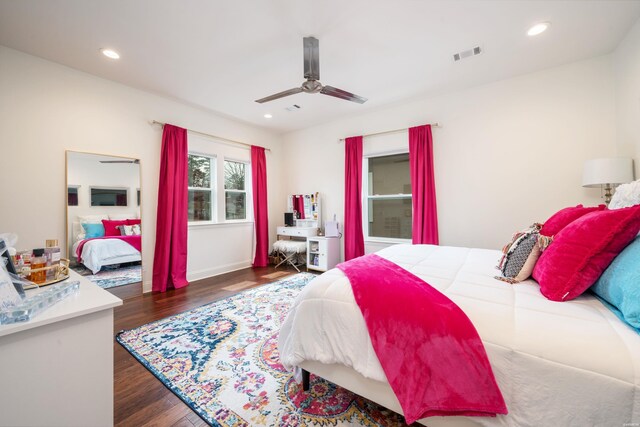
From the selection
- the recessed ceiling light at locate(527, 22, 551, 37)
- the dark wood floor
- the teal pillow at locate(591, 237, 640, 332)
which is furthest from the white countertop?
the recessed ceiling light at locate(527, 22, 551, 37)

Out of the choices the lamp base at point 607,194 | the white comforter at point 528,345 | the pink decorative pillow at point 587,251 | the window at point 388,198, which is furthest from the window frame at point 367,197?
the pink decorative pillow at point 587,251

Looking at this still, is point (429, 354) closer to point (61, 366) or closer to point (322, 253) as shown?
point (61, 366)

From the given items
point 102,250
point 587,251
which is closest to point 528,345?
point 587,251

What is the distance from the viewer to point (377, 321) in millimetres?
1146

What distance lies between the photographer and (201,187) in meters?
4.14

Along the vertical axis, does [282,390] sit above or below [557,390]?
below

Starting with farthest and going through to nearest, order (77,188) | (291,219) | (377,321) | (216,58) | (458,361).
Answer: (291,219) < (77,188) < (216,58) < (377,321) < (458,361)

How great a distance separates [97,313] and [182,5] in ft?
7.48

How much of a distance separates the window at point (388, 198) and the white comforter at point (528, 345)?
8.66ft

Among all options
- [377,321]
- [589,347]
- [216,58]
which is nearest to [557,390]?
[589,347]

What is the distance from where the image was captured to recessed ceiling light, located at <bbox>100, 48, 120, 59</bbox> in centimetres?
246

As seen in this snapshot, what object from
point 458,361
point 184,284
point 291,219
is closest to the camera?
point 458,361

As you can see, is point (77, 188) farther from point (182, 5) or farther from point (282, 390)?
point (282, 390)

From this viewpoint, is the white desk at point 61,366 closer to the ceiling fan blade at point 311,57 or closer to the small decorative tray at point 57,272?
the small decorative tray at point 57,272
